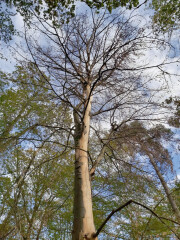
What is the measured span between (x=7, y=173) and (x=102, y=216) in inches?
163

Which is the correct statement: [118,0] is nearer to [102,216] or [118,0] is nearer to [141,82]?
[141,82]

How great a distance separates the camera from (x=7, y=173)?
23.3 feet

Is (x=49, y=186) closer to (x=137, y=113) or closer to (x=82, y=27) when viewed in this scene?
(x=137, y=113)

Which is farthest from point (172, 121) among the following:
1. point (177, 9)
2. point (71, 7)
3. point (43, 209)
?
point (43, 209)

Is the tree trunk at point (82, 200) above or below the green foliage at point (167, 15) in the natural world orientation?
below

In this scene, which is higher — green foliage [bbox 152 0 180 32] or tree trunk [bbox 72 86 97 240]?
green foliage [bbox 152 0 180 32]

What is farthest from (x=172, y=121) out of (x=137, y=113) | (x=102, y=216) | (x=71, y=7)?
(x=102, y=216)

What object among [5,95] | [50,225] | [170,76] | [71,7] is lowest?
[50,225]

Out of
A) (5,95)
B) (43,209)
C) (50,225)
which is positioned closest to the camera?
(43,209)

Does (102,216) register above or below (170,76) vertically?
below

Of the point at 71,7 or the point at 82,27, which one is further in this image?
the point at 82,27

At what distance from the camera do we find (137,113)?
3.61m

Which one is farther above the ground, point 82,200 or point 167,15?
point 167,15

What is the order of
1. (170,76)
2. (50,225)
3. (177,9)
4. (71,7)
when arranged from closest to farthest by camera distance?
(71,7)
(170,76)
(177,9)
(50,225)
